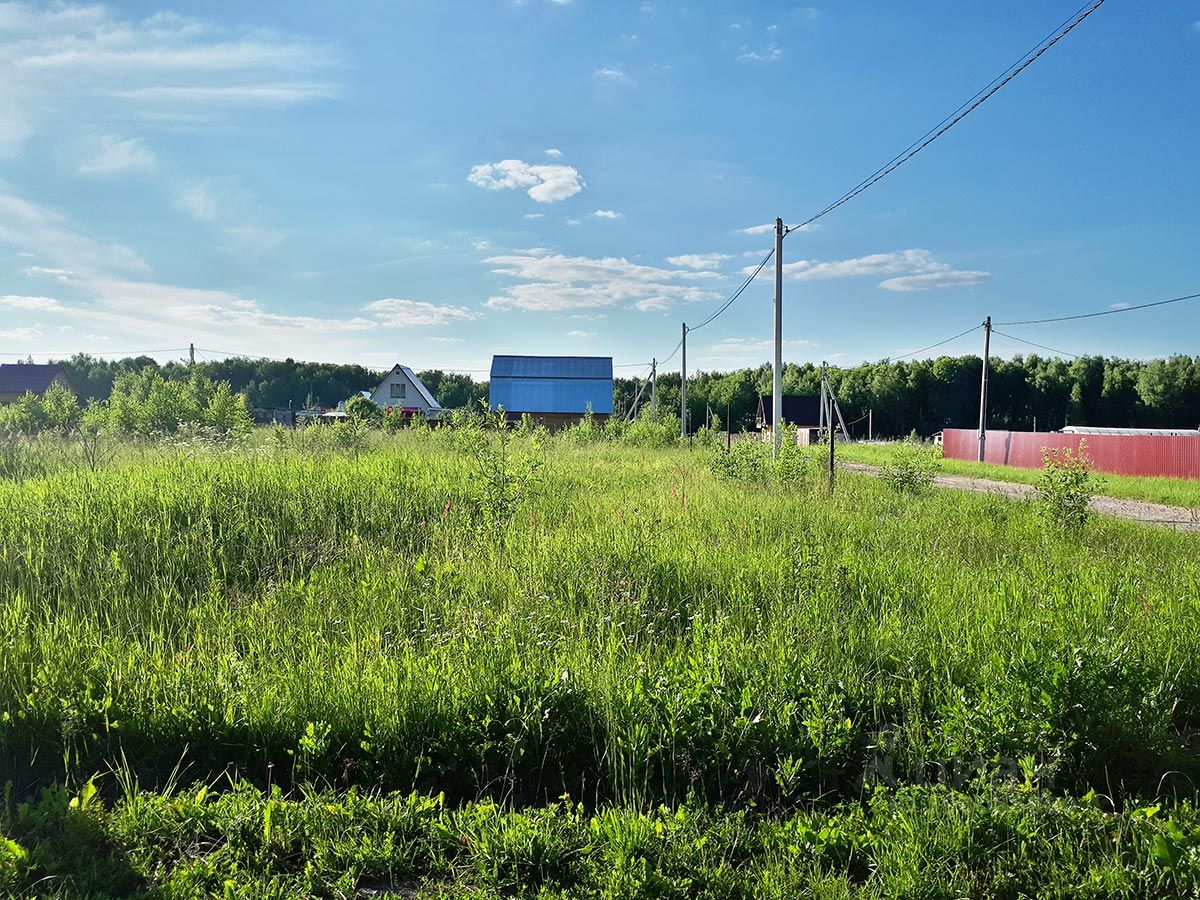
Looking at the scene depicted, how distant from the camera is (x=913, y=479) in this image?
11.8 metres

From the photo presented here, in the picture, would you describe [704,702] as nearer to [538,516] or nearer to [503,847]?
[503,847]

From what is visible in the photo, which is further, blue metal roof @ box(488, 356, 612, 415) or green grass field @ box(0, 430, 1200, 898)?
blue metal roof @ box(488, 356, 612, 415)

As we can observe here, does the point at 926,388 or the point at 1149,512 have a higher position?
the point at 926,388

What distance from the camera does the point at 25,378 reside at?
2309 inches

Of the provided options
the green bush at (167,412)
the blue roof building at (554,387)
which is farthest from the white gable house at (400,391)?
the green bush at (167,412)

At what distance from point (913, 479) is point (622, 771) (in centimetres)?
1016

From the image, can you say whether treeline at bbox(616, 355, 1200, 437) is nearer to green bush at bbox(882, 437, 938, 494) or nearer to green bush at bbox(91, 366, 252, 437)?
green bush at bbox(91, 366, 252, 437)

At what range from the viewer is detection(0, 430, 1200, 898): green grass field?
2566mm

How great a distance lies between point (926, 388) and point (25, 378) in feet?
295

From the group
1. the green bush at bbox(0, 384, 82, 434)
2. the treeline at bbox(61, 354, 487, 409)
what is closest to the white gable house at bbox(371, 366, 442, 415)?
the treeline at bbox(61, 354, 487, 409)

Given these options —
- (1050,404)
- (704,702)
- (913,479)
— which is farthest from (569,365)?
(1050,404)

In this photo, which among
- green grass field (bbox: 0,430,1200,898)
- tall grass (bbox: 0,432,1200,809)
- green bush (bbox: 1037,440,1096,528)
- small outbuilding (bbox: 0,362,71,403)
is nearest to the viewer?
green grass field (bbox: 0,430,1200,898)

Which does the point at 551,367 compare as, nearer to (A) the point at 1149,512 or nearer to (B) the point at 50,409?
(B) the point at 50,409

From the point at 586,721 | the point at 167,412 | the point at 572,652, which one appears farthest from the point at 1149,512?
the point at 167,412
